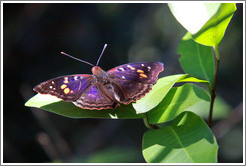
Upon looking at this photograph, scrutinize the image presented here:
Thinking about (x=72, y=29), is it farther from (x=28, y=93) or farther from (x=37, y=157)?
(x=37, y=157)

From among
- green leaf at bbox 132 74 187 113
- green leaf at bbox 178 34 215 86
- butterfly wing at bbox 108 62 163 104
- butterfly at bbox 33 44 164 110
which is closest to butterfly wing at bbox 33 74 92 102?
butterfly at bbox 33 44 164 110

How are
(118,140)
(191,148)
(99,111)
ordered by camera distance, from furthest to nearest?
(118,140), (99,111), (191,148)

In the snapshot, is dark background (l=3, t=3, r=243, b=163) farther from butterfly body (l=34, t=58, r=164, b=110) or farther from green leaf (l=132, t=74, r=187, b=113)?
green leaf (l=132, t=74, r=187, b=113)

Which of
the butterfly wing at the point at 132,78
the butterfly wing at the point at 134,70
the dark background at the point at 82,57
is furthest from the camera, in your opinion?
the dark background at the point at 82,57

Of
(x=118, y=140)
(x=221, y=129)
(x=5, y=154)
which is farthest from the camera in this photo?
(x=118, y=140)

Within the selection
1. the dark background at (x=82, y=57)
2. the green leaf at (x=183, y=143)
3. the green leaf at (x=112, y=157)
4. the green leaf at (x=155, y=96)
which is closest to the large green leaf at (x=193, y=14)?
the green leaf at (x=155, y=96)

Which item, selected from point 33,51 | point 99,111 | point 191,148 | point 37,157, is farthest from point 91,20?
point 191,148

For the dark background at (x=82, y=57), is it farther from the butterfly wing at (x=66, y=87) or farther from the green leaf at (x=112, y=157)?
the butterfly wing at (x=66, y=87)
